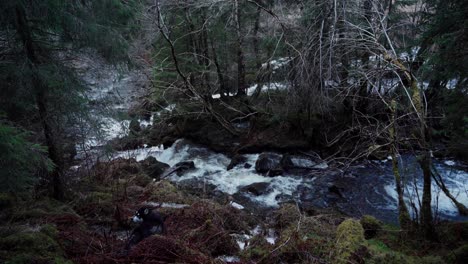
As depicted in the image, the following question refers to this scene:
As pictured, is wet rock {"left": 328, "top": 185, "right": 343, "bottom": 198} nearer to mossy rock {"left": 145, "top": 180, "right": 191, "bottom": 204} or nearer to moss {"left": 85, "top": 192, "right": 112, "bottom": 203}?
mossy rock {"left": 145, "top": 180, "right": 191, "bottom": 204}

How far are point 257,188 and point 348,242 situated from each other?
21.1ft

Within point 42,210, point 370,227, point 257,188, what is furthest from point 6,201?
point 370,227

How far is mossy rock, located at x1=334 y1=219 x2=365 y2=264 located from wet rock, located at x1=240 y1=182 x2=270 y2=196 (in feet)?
17.8

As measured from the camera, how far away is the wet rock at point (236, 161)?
13156 millimetres

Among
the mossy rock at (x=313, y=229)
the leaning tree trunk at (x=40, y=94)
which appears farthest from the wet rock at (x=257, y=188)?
the leaning tree trunk at (x=40, y=94)

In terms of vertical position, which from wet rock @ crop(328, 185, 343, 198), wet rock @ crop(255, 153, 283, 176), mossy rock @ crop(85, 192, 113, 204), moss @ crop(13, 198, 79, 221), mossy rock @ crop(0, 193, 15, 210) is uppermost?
mossy rock @ crop(0, 193, 15, 210)

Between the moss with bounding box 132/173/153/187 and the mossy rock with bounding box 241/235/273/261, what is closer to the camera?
the mossy rock with bounding box 241/235/273/261

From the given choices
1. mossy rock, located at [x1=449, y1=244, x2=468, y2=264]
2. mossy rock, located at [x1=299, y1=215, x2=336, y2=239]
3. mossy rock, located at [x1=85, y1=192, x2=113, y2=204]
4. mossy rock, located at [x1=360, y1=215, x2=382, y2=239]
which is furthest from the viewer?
mossy rock, located at [x1=85, y1=192, x2=113, y2=204]

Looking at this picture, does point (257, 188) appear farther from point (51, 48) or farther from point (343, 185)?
point (51, 48)

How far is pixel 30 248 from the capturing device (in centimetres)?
396

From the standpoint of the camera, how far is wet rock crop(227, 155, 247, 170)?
518 inches

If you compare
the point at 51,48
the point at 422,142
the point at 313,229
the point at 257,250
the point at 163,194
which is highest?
the point at 51,48

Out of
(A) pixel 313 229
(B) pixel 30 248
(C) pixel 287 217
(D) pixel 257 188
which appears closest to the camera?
(B) pixel 30 248

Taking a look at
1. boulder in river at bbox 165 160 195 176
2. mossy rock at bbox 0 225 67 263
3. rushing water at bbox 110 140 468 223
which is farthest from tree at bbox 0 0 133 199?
rushing water at bbox 110 140 468 223
